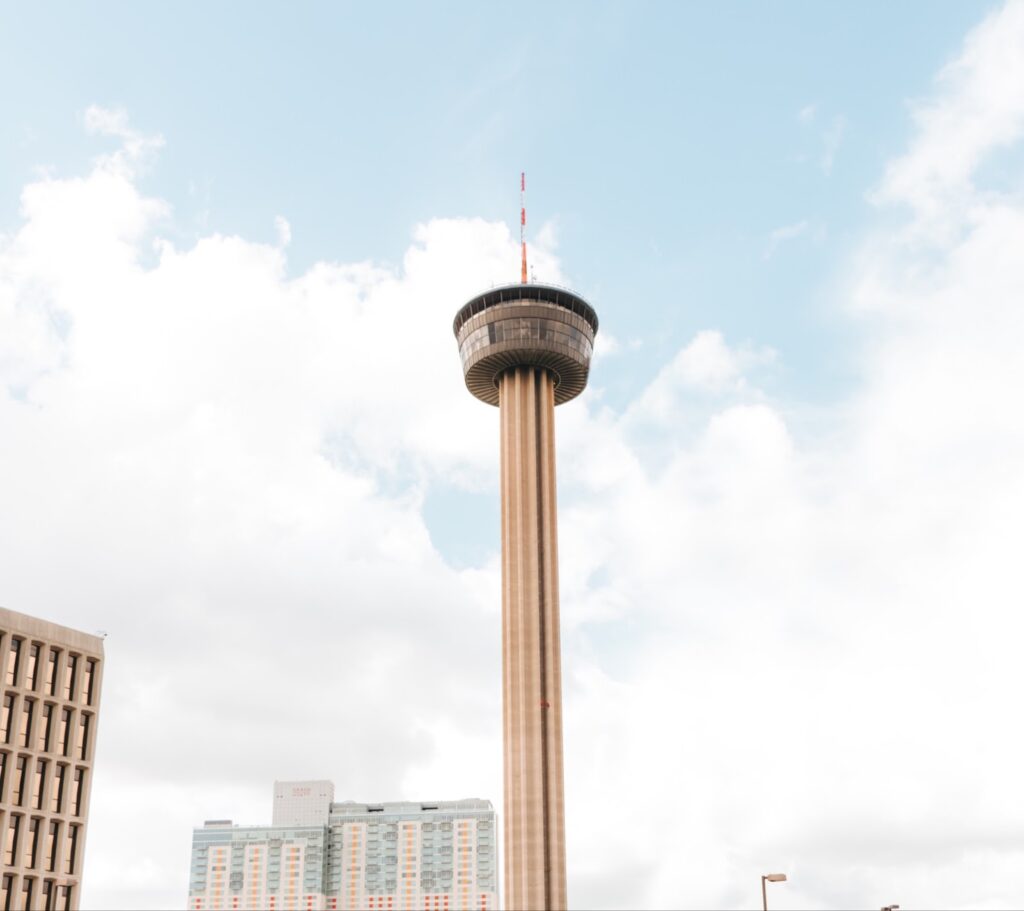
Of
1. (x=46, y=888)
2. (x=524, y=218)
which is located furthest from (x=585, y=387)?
(x=46, y=888)

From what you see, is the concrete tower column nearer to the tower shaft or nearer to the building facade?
the tower shaft

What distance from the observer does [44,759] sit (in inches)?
4232

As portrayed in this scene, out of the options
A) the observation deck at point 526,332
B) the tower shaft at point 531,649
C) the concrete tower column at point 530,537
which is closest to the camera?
the tower shaft at point 531,649

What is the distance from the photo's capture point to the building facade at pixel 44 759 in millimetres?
103375

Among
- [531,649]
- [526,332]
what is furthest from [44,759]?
[526,332]

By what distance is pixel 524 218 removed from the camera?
17575cm

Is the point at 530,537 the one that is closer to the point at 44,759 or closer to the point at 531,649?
the point at 531,649

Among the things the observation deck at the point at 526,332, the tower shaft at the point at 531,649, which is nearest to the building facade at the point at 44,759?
the tower shaft at the point at 531,649

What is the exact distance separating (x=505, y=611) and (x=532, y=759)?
59.6 ft

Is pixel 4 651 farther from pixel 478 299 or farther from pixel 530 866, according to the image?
pixel 478 299

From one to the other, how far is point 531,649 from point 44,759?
58.0m

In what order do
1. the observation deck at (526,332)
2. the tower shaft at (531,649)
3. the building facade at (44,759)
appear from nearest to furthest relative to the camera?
the building facade at (44,759)
the tower shaft at (531,649)
the observation deck at (526,332)

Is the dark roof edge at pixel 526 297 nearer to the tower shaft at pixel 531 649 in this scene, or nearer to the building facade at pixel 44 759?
the tower shaft at pixel 531 649

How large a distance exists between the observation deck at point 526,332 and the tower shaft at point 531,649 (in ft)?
9.57
